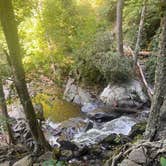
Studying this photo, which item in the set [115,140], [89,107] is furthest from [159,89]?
[89,107]

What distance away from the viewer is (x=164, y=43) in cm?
630

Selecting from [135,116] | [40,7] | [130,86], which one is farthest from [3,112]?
[40,7]

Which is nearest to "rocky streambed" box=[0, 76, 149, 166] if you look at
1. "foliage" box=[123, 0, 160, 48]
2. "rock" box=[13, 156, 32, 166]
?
"rock" box=[13, 156, 32, 166]

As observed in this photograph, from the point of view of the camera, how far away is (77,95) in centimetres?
1413

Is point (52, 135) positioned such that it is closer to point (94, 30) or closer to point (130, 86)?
point (130, 86)

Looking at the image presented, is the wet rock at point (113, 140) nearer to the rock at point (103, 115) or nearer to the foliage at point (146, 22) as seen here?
the rock at point (103, 115)

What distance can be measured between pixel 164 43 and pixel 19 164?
3.75 meters

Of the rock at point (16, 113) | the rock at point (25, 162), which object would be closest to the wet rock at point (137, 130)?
the rock at point (25, 162)

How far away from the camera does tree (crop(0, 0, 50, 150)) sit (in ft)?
20.9

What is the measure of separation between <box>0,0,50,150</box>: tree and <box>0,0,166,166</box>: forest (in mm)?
19

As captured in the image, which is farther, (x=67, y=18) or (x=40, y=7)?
(x=67, y=18)

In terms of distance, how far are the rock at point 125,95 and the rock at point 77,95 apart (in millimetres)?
667

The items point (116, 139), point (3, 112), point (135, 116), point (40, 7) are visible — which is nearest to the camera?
point (3, 112)

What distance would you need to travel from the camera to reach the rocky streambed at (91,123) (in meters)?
8.62
